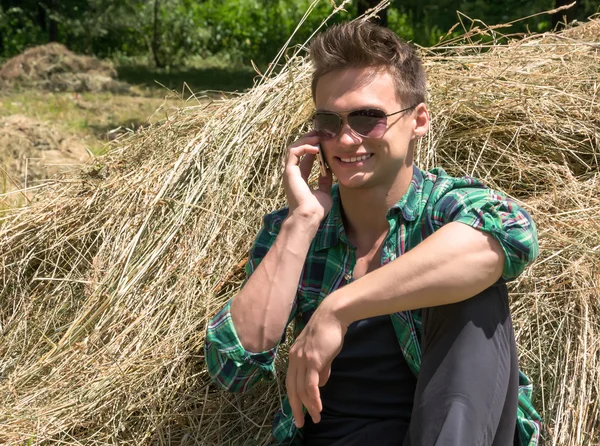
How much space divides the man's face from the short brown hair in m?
0.02

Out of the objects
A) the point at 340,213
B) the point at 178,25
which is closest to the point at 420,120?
the point at 340,213

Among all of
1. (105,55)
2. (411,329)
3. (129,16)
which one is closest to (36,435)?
(411,329)

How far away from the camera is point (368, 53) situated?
227 cm

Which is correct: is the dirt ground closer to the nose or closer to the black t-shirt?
the nose

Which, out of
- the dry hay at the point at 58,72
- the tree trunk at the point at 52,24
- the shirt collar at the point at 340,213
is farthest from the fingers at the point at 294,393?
the tree trunk at the point at 52,24

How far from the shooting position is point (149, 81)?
38.7ft

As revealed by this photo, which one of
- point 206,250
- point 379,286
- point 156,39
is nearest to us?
point 379,286

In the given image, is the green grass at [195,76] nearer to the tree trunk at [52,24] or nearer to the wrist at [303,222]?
the tree trunk at [52,24]

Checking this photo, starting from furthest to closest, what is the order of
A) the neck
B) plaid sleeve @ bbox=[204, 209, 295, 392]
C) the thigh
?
the neck → plaid sleeve @ bbox=[204, 209, 295, 392] → the thigh

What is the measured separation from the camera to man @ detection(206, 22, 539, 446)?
198 centimetres

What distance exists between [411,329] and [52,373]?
1.51 meters

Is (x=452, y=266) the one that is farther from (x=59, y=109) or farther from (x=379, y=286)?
(x=59, y=109)

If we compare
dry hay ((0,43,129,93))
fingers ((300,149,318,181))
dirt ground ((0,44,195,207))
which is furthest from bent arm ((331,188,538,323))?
dry hay ((0,43,129,93))

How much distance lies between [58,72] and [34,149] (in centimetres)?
467
